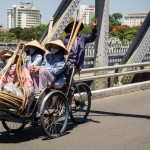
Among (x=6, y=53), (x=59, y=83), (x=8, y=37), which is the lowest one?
(x=59, y=83)

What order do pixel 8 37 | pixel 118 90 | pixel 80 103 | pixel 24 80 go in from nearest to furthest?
pixel 24 80 → pixel 80 103 → pixel 118 90 → pixel 8 37

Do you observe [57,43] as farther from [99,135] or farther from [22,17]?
[22,17]

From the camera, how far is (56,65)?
6305 mm

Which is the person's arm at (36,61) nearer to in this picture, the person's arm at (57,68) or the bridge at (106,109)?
the person's arm at (57,68)

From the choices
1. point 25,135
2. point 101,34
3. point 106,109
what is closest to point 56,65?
point 25,135

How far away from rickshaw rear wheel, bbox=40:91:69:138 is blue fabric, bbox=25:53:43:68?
550 mm

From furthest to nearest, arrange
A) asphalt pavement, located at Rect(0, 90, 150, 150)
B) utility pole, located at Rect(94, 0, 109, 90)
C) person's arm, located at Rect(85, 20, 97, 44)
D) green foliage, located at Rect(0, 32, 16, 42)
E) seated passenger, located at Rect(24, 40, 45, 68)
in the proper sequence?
green foliage, located at Rect(0, 32, 16, 42), utility pole, located at Rect(94, 0, 109, 90), person's arm, located at Rect(85, 20, 97, 44), seated passenger, located at Rect(24, 40, 45, 68), asphalt pavement, located at Rect(0, 90, 150, 150)

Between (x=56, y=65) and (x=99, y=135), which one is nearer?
(x=56, y=65)

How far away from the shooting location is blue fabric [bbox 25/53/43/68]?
248 inches

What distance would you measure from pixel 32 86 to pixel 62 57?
791mm

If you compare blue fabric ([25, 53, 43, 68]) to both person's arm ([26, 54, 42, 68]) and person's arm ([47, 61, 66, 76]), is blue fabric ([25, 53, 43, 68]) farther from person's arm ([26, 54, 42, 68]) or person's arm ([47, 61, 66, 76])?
person's arm ([47, 61, 66, 76])

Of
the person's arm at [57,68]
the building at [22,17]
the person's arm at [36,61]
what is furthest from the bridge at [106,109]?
the building at [22,17]

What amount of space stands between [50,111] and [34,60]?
80 cm

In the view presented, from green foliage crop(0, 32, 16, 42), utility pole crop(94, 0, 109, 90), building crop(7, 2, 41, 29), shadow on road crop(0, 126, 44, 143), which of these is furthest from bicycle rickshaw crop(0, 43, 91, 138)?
building crop(7, 2, 41, 29)
